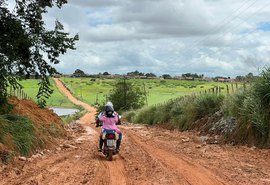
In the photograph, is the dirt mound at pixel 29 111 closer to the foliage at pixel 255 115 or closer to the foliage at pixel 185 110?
the foliage at pixel 185 110

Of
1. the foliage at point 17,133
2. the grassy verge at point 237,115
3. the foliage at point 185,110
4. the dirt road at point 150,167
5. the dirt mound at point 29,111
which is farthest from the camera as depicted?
the foliage at point 185,110

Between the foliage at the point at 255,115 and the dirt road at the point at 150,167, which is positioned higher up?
the foliage at the point at 255,115

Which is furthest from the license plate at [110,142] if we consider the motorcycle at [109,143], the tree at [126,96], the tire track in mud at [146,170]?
the tree at [126,96]

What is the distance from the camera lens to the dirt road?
10.2 m

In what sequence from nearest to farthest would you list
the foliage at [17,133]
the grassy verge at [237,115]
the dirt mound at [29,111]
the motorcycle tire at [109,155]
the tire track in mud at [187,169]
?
the tire track in mud at [187,169] → the foliage at [17,133] → the motorcycle tire at [109,155] → the grassy verge at [237,115] → the dirt mound at [29,111]

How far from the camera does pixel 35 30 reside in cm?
1420

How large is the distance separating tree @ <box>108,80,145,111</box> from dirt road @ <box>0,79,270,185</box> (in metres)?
52.0

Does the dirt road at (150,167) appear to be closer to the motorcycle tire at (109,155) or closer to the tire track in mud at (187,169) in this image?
the tire track in mud at (187,169)

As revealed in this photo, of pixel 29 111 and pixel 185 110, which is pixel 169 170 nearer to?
pixel 29 111

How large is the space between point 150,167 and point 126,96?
5747cm

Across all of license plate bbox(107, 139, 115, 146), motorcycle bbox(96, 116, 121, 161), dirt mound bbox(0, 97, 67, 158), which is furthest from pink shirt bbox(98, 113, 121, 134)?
dirt mound bbox(0, 97, 67, 158)

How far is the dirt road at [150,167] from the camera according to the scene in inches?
402

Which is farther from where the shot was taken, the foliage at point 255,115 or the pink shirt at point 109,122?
the foliage at point 255,115

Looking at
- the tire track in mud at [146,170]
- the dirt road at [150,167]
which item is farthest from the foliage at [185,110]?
the tire track in mud at [146,170]
